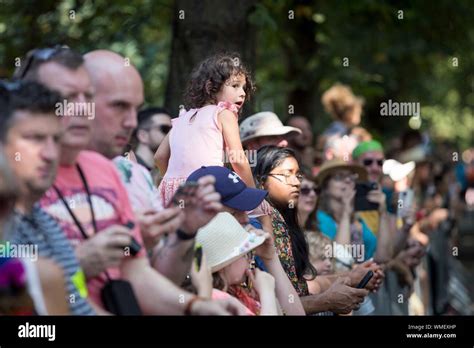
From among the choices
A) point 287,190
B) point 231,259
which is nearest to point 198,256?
point 231,259

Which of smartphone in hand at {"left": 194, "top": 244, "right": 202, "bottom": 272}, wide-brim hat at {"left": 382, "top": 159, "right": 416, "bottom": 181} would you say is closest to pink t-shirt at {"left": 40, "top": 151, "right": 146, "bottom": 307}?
smartphone in hand at {"left": 194, "top": 244, "right": 202, "bottom": 272}

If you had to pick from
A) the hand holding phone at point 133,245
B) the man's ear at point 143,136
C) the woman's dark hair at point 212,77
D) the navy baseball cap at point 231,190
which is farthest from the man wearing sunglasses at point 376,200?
the hand holding phone at point 133,245

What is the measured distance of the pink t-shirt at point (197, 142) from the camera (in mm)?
8047

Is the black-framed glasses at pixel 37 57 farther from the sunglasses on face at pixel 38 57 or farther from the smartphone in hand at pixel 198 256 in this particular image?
the smartphone in hand at pixel 198 256

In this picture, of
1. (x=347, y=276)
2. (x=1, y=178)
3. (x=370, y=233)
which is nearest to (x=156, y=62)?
(x=370, y=233)

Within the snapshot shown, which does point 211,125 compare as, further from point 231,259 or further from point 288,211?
point 231,259

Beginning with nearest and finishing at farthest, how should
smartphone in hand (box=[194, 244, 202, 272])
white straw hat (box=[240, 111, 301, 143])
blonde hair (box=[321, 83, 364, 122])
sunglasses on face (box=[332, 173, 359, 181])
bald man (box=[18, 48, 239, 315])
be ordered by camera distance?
bald man (box=[18, 48, 239, 315]), smartphone in hand (box=[194, 244, 202, 272]), white straw hat (box=[240, 111, 301, 143]), sunglasses on face (box=[332, 173, 359, 181]), blonde hair (box=[321, 83, 364, 122])

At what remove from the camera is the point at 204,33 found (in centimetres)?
1109

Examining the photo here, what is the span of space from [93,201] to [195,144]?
2.83m

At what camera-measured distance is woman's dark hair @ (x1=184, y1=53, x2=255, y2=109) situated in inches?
326

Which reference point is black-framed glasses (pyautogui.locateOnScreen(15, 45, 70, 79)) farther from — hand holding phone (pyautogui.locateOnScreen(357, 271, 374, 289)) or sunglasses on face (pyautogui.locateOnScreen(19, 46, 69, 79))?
hand holding phone (pyautogui.locateOnScreen(357, 271, 374, 289))

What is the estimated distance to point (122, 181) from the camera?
18.4 ft

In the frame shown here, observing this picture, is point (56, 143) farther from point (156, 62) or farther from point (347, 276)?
point (156, 62)
